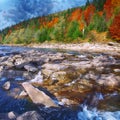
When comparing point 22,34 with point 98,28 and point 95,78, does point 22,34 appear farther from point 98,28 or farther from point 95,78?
point 95,78

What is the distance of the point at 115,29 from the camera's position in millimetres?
79312

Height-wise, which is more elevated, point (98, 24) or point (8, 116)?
point (98, 24)

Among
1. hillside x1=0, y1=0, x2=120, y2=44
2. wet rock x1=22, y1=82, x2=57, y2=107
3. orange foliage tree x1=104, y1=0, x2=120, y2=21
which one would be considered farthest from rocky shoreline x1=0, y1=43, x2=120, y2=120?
orange foliage tree x1=104, y1=0, x2=120, y2=21

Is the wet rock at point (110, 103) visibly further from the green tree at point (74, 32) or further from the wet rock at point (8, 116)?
the green tree at point (74, 32)

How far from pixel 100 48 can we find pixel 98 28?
22.3 m

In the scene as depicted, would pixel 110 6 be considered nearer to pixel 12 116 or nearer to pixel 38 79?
pixel 38 79

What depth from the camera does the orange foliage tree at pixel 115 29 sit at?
77631 millimetres

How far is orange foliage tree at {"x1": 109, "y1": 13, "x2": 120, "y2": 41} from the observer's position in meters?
77.6

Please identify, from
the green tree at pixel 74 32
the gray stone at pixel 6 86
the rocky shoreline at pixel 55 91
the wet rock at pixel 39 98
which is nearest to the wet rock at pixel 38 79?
the rocky shoreline at pixel 55 91

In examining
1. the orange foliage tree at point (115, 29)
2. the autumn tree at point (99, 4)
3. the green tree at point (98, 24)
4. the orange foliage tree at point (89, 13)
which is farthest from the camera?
the autumn tree at point (99, 4)

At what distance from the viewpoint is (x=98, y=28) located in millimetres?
94000

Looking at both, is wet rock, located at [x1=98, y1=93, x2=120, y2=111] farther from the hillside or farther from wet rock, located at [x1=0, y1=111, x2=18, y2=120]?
the hillside

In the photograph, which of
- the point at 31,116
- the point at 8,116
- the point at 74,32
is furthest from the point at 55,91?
the point at 74,32

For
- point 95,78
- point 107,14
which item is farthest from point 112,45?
point 95,78
